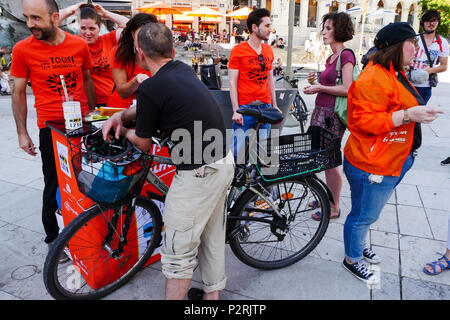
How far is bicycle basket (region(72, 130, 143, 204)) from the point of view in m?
1.99

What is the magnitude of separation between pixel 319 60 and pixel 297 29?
18.3 meters

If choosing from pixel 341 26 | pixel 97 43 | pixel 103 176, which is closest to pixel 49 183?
pixel 103 176

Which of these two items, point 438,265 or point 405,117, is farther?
point 438,265

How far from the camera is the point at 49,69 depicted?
2.64m

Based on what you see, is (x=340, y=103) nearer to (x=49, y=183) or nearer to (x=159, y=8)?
(x=49, y=183)

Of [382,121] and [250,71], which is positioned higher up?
[250,71]

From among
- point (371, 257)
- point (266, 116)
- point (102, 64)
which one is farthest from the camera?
point (102, 64)

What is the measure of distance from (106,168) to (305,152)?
1.44 m

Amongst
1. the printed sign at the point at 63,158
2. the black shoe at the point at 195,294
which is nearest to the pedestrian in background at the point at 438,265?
the black shoe at the point at 195,294

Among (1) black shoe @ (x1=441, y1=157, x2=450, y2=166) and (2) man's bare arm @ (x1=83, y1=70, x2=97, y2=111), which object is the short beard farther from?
(1) black shoe @ (x1=441, y1=157, x2=450, y2=166)

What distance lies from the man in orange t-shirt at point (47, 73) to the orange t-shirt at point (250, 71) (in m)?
1.56

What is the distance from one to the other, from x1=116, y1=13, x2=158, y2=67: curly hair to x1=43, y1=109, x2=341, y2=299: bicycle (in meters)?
0.99
